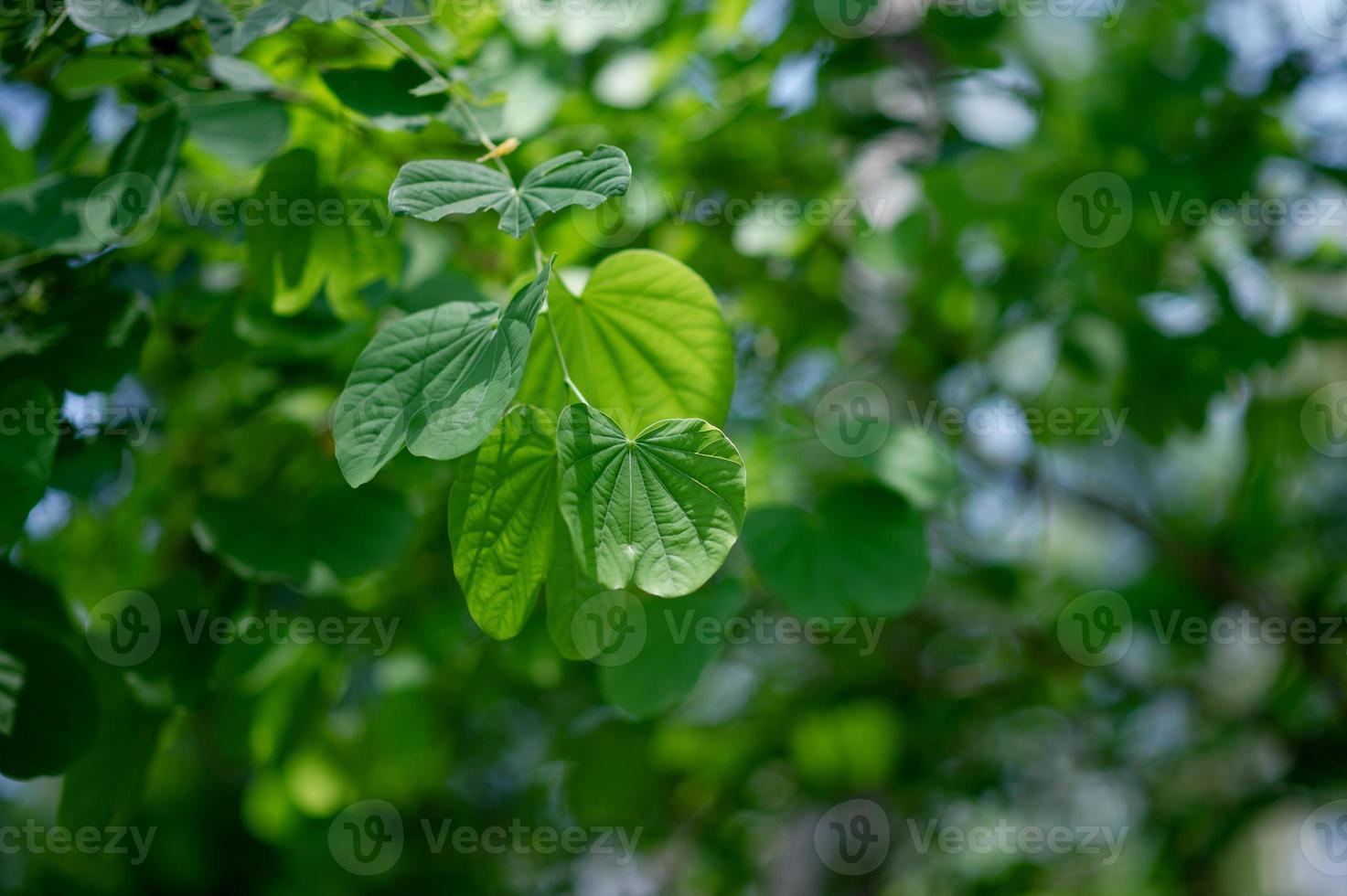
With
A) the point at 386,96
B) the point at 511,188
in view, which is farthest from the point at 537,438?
the point at 386,96

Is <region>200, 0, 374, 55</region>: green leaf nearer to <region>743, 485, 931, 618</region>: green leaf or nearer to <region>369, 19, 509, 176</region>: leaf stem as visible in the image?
<region>369, 19, 509, 176</region>: leaf stem

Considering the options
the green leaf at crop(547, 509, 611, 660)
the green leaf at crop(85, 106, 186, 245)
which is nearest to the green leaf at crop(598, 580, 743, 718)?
the green leaf at crop(547, 509, 611, 660)

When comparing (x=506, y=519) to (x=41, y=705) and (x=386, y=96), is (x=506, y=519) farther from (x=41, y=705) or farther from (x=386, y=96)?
(x=41, y=705)

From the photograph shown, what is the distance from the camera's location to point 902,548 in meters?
1.18

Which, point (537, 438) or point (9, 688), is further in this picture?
point (9, 688)

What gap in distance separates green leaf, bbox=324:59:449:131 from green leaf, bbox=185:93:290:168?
14 cm

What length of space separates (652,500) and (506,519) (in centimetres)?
12

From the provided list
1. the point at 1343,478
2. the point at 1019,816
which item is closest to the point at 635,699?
the point at 1019,816

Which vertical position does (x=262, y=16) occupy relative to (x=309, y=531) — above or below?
above

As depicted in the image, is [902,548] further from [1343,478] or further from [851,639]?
[1343,478]

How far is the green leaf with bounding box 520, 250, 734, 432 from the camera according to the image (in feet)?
2.78

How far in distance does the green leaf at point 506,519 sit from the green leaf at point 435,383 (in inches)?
1.7

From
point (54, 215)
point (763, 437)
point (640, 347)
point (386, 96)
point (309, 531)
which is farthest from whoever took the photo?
point (763, 437)

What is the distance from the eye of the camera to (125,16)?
0.88 m
